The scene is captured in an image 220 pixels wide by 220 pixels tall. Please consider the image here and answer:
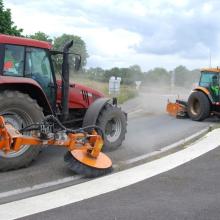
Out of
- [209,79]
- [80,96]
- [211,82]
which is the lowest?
[80,96]

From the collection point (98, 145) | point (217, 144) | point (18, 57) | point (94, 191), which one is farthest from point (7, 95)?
point (217, 144)

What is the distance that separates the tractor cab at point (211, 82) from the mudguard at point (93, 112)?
8683 millimetres

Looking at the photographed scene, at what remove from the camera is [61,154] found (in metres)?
9.33

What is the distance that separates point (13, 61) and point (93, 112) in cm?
198

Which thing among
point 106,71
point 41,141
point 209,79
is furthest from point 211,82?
point 106,71

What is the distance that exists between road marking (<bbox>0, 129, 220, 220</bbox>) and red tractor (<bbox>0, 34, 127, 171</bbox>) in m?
1.34

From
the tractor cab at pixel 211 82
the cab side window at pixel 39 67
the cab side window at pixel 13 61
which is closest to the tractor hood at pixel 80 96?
the cab side window at pixel 39 67

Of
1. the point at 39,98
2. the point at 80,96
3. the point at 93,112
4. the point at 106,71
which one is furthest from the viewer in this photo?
the point at 106,71

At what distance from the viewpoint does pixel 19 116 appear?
824cm

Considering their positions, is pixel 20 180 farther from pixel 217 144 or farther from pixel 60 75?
pixel 217 144

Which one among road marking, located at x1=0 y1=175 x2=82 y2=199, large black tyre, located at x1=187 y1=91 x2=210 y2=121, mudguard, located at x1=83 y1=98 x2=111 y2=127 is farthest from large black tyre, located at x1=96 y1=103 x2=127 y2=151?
large black tyre, located at x1=187 y1=91 x2=210 y2=121

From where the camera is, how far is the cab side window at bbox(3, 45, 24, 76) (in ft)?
27.8

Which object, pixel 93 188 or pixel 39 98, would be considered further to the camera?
pixel 39 98

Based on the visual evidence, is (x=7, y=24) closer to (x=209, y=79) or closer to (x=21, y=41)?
(x=209, y=79)
